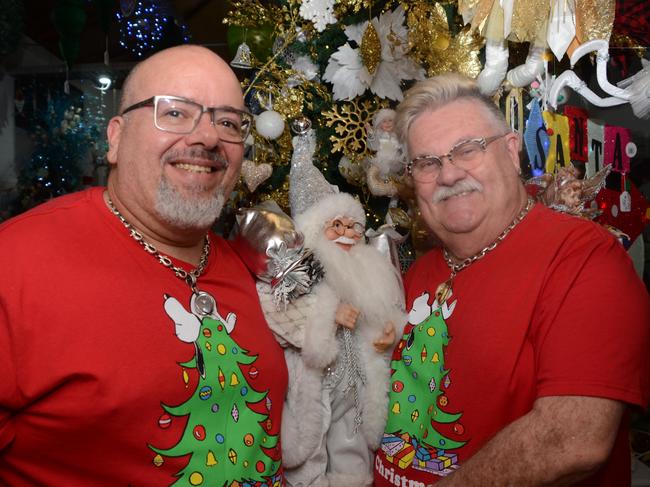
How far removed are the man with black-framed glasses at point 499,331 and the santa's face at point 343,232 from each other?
0.29m

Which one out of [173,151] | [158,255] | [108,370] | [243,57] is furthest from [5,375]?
[243,57]

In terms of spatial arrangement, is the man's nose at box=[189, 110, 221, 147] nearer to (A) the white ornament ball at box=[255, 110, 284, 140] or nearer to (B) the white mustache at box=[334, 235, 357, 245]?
(B) the white mustache at box=[334, 235, 357, 245]

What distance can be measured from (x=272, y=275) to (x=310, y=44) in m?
1.38

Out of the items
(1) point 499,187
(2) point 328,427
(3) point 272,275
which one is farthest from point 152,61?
(2) point 328,427

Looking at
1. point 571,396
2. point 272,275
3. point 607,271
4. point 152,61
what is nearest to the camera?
point 571,396

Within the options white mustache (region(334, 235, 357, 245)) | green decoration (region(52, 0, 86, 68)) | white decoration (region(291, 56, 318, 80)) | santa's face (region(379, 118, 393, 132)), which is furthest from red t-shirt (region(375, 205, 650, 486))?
green decoration (region(52, 0, 86, 68))

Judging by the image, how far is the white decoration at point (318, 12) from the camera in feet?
8.93

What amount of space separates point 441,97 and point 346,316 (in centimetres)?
85

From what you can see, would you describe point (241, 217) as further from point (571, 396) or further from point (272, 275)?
point (571, 396)

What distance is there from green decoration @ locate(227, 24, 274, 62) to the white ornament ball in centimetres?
36

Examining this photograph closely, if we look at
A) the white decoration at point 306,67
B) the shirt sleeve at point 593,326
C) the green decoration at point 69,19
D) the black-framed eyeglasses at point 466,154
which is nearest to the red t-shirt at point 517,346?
the shirt sleeve at point 593,326

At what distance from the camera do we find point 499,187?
6.25ft

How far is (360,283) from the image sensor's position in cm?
219

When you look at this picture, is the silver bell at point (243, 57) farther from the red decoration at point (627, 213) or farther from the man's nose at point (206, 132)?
the red decoration at point (627, 213)
